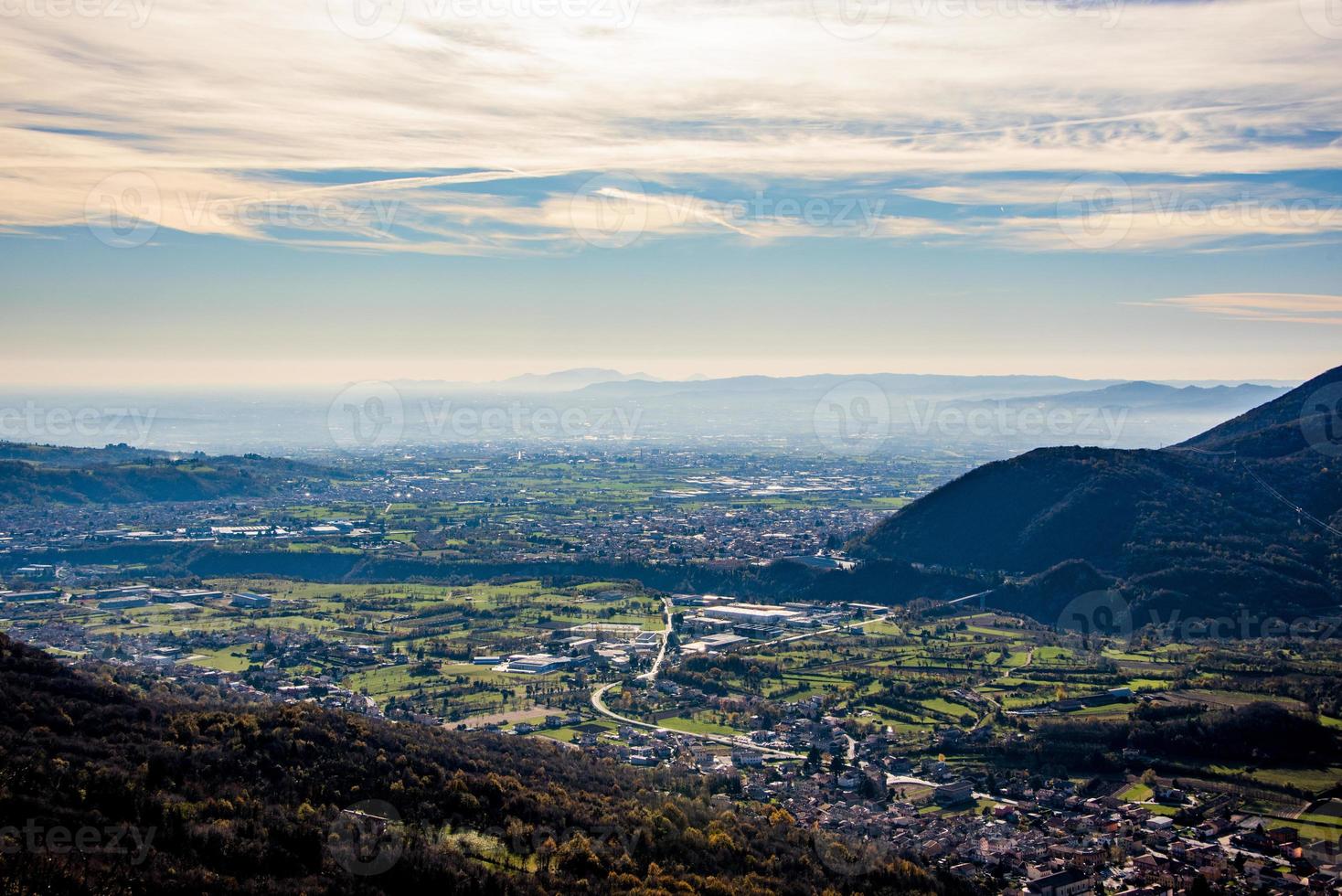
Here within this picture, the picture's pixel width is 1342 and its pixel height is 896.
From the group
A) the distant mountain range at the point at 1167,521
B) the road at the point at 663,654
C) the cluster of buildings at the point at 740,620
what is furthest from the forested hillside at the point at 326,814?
the distant mountain range at the point at 1167,521

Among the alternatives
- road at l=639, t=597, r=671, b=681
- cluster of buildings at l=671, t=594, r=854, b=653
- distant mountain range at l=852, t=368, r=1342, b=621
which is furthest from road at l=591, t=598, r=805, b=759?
distant mountain range at l=852, t=368, r=1342, b=621

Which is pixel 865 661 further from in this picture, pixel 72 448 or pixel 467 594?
pixel 72 448

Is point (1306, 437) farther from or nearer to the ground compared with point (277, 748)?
farther from the ground

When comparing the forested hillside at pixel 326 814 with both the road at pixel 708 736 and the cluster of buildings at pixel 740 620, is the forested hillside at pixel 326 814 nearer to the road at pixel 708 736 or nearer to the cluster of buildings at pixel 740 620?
the road at pixel 708 736

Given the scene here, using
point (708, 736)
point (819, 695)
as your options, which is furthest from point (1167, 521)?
point (708, 736)

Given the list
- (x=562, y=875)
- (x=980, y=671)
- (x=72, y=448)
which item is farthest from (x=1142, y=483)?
(x=72, y=448)

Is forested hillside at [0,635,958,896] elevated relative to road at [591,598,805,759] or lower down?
elevated

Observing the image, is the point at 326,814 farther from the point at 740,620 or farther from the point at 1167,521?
the point at 1167,521

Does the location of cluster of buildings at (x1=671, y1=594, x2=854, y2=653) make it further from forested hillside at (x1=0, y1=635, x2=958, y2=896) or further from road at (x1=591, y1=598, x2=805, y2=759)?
forested hillside at (x1=0, y1=635, x2=958, y2=896)

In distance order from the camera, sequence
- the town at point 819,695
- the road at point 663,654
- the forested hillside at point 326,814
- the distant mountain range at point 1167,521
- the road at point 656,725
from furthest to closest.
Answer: the distant mountain range at point 1167,521 → the road at point 663,654 → the road at point 656,725 → the town at point 819,695 → the forested hillside at point 326,814
